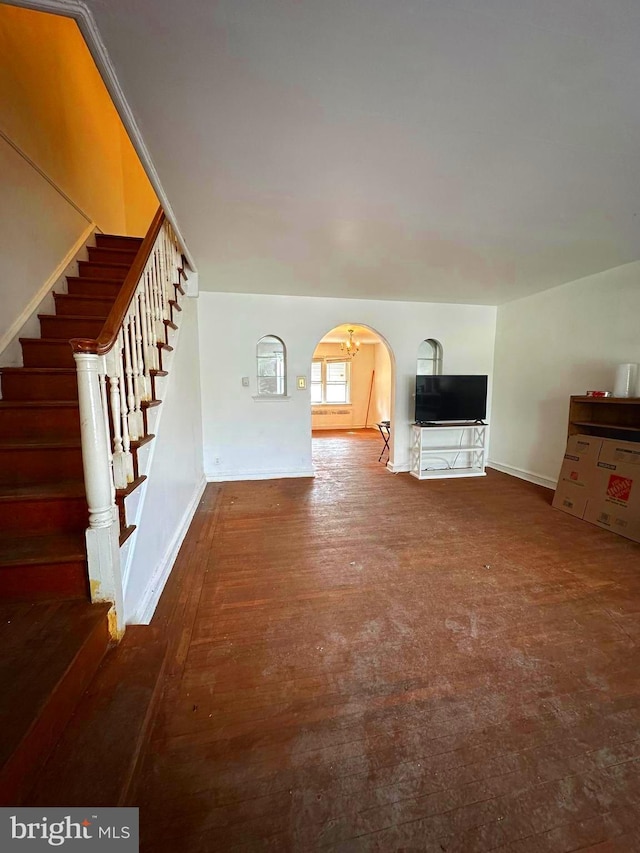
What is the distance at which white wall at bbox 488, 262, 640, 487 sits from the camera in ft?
10.8

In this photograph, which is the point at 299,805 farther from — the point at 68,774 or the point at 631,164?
the point at 631,164

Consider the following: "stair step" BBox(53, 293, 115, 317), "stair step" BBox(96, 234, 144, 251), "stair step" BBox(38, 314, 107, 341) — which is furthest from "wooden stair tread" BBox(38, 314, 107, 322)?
"stair step" BBox(96, 234, 144, 251)

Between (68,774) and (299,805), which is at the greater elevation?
(68,774)

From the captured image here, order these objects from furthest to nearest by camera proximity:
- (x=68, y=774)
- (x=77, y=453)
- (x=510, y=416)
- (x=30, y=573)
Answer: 1. (x=510, y=416)
2. (x=77, y=453)
3. (x=30, y=573)
4. (x=68, y=774)

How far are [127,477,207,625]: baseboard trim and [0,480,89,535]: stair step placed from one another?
0.55 metres

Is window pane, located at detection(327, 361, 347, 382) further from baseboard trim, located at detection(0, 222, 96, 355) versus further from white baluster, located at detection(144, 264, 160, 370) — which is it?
white baluster, located at detection(144, 264, 160, 370)

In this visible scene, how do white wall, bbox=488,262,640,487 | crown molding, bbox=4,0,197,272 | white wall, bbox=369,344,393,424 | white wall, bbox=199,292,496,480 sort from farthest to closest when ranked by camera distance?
1. white wall, bbox=369,344,393,424
2. white wall, bbox=199,292,496,480
3. white wall, bbox=488,262,640,487
4. crown molding, bbox=4,0,197,272

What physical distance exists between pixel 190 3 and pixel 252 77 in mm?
292

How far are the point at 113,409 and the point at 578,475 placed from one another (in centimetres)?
406

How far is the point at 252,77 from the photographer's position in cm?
127

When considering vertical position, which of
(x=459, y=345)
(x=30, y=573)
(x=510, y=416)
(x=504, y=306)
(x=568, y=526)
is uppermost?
(x=504, y=306)

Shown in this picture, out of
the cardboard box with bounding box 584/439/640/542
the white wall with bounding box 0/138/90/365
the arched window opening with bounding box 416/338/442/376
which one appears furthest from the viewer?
the arched window opening with bounding box 416/338/442/376

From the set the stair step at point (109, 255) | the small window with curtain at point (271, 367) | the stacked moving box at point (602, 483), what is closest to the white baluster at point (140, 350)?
the stair step at point (109, 255)

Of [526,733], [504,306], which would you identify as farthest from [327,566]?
[504,306]
